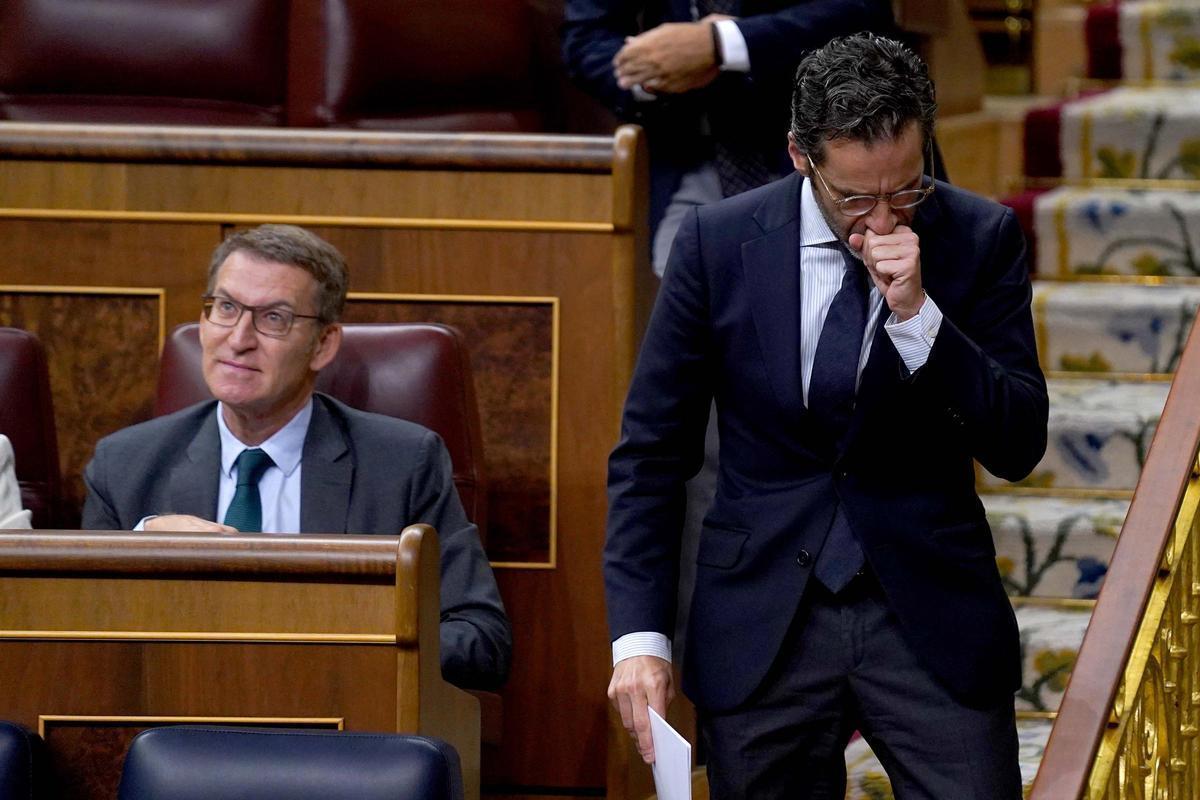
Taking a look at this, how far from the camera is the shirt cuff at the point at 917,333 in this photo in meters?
1.47

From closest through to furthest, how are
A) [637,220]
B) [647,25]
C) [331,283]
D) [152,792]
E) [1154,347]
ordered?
1. [152,792]
2. [331,283]
3. [637,220]
4. [647,25]
5. [1154,347]

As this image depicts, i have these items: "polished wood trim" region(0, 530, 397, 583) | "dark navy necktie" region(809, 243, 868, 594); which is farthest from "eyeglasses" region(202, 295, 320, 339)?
"dark navy necktie" region(809, 243, 868, 594)

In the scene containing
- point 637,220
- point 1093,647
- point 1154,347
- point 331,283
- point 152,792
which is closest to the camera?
point 152,792

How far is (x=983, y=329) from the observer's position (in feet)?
5.29

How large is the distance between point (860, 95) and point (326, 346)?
0.99 meters

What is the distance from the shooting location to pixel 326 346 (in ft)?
7.44

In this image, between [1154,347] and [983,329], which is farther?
[1154,347]

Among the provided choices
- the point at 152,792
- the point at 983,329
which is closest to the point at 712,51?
the point at 983,329

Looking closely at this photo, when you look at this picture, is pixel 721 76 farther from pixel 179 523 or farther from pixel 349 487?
pixel 179 523

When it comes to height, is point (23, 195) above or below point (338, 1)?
below

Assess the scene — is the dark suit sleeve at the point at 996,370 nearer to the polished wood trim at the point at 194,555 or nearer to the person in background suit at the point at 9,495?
the polished wood trim at the point at 194,555

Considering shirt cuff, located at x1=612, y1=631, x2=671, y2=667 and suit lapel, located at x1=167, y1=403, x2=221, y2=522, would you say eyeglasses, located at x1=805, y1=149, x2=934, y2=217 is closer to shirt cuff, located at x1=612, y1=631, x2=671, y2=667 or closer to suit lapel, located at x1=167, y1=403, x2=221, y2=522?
shirt cuff, located at x1=612, y1=631, x2=671, y2=667

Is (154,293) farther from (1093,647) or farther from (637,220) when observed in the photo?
(1093,647)

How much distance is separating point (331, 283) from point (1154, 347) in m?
1.61
